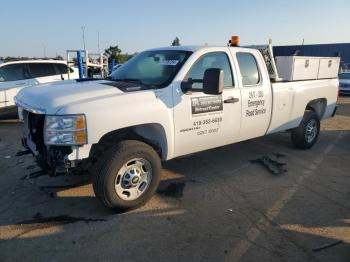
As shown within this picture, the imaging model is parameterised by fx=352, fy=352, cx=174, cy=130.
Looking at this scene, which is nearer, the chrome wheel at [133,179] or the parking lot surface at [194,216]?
the parking lot surface at [194,216]

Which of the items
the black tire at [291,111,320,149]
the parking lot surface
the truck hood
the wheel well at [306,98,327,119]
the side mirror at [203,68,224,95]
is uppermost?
the side mirror at [203,68,224,95]

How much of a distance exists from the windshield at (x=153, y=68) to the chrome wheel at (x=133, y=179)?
1028 millimetres

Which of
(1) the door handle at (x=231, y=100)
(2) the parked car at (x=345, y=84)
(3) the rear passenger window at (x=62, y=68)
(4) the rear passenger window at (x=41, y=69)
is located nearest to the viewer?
(1) the door handle at (x=231, y=100)

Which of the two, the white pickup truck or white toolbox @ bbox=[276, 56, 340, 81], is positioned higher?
white toolbox @ bbox=[276, 56, 340, 81]

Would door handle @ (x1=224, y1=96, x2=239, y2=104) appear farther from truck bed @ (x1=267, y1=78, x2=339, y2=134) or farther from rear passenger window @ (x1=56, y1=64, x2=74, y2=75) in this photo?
rear passenger window @ (x1=56, y1=64, x2=74, y2=75)

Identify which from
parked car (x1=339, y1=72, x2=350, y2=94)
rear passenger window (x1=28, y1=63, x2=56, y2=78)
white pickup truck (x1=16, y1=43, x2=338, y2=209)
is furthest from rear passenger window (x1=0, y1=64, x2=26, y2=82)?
parked car (x1=339, y1=72, x2=350, y2=94)

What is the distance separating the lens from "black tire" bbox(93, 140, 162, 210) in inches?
152

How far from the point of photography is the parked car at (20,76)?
9359 millimetres

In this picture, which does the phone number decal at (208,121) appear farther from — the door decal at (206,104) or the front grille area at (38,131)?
the front grille area at (38,131)

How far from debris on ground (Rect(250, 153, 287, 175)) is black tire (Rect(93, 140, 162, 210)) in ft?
7.68

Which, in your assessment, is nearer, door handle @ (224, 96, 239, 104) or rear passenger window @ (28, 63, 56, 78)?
door handle @ (224, 96, 239, 104)

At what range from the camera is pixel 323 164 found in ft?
20.2

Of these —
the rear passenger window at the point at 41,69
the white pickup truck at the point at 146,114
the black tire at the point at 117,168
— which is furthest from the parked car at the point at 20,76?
the black tire at the point at 117,168

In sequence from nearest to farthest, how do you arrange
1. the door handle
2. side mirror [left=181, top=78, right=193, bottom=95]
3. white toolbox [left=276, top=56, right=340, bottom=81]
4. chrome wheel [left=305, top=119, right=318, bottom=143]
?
side mirror [left=181, top=78, right=193, bottom=95], the door handle, white toolbox [left=276, top=56, right=340, bottom=81], chrome wheel [left=305, top=119, right=318, bottom=143]
